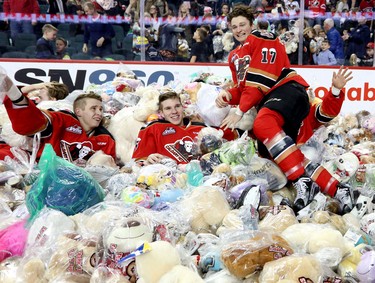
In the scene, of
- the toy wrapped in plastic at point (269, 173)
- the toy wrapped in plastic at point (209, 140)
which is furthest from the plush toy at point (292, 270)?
the toy wrapped in plastic at point (209, 140)

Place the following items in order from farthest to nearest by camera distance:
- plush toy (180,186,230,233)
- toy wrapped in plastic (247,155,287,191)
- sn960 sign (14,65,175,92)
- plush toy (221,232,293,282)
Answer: sn960 sign (14,65,175,92), toy wrapped in plastic (247,155,287,191), plush toy (180,186,230,233), plush toy (221,232,293,282)

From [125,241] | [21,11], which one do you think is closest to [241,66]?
[125,241]

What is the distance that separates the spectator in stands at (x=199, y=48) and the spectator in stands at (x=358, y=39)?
58.8 inches

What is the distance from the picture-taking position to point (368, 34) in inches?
255

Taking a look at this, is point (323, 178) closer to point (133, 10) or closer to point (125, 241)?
point (125, 241)

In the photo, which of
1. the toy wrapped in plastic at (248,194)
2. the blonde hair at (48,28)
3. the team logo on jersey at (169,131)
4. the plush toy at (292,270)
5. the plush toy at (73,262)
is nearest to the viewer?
the plush toy at (292,270)

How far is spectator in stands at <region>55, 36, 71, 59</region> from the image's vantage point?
6.08m

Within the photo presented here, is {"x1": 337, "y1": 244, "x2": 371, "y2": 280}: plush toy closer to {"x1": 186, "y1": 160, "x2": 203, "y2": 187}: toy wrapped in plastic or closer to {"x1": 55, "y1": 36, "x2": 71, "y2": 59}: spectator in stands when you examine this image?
{"x1": 186, "y1": 160, "x2": 203, "y2": 187}: toy wrapped in plastic

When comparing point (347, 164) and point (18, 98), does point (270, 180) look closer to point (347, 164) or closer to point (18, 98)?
point (347, 164)

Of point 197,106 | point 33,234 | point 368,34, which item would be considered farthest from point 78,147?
point 368,34

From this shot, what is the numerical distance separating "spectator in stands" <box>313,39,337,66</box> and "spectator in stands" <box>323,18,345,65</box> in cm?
5

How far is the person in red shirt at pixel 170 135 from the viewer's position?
11.4 feet

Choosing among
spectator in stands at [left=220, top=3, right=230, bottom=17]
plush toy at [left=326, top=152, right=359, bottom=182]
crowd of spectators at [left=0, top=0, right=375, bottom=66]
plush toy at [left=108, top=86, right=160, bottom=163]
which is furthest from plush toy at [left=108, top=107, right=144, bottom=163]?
spectator in stands at [left=220, top=3, right=230, bottom=17]

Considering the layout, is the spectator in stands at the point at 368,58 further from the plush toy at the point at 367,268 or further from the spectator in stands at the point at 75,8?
the plush toy at the point at 367,268
